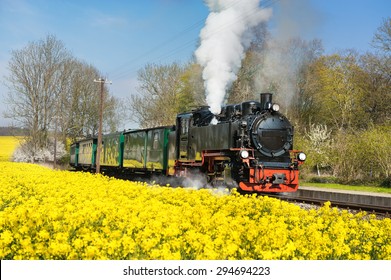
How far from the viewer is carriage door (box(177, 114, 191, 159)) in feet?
66.2

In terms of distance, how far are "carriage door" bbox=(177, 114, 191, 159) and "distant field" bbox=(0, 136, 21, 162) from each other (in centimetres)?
4200

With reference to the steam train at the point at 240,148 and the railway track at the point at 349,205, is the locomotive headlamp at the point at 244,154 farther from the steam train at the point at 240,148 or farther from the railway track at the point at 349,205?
the railway track at the point at 349,205

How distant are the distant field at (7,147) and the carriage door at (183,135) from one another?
4200 cm

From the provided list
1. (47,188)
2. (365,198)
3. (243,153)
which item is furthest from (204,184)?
(47,188)

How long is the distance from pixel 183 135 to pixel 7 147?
62546 mm

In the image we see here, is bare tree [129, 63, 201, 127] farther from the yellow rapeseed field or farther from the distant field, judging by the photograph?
the yellow rapeseed field

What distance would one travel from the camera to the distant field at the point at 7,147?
214 feet

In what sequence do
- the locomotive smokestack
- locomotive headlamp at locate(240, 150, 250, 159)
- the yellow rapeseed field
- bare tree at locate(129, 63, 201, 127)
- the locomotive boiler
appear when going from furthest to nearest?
bare tree at locate(129, 63, 201, 127)
the locomotive smokestack
the locomotive boiler
locomotive headlamp at locate(240, 150, 250, 159)
the yellow rapeseed field

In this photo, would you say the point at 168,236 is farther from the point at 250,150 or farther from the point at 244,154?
the point at 250,150

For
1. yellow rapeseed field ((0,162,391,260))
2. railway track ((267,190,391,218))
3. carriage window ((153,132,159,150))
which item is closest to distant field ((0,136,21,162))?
carriage window ((153,132,159,150))

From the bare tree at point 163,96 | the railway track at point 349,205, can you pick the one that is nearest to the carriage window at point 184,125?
the railway track at point 349,205

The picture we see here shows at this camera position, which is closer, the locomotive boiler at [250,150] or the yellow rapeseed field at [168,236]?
the yellow rapeseed field at [168,236]

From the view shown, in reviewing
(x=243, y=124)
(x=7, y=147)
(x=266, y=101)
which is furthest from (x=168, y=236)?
(x=7, y=147)
